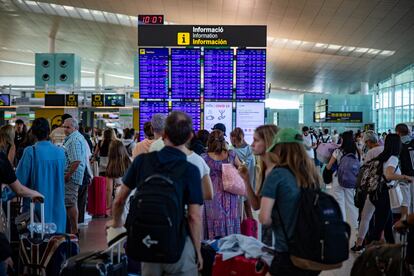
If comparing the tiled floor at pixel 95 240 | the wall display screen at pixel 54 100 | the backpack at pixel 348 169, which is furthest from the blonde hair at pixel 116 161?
the wall display screen at pixel 54 100

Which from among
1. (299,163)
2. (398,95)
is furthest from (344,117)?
(299,163)

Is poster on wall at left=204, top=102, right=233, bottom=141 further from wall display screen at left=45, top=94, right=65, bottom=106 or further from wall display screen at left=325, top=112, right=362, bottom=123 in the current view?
wall display screen at left=325, top=112, right=362, bottom=123

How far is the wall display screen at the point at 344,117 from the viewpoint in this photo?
116 ft

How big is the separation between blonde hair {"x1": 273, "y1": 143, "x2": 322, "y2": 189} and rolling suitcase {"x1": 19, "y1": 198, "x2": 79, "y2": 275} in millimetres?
2289

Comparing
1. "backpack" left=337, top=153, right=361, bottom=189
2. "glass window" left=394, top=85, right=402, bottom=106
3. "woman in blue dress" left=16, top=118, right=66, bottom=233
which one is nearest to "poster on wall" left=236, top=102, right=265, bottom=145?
"backpack" left=337, top=153, right=361, bottom=189

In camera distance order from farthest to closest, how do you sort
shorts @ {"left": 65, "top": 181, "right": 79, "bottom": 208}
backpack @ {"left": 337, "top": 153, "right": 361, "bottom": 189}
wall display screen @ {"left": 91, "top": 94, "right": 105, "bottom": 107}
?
wall display screen @ {"left": 91, "top": 94, "right": 105, "bottom": 107}, backpack @ {"left": 337, "top": 153, "right": 361, "bottom": 189}, shorts @ {"left": 65, "top": 181, "right": 79, "bottom": 208}

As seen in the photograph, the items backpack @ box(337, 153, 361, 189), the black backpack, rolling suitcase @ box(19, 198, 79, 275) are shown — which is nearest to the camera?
the black backpack

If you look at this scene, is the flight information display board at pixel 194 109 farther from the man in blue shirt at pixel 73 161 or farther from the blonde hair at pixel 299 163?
the blonde hair at pixel 299 163

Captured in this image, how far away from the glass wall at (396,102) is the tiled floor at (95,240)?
2121 cm

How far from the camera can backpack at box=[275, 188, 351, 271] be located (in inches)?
115

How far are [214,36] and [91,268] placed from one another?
22.7 feet

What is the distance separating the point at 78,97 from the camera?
18.7 metres

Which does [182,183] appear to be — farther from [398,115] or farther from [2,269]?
[398,115]

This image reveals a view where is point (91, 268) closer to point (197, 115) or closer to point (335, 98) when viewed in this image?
point (197, 115)
